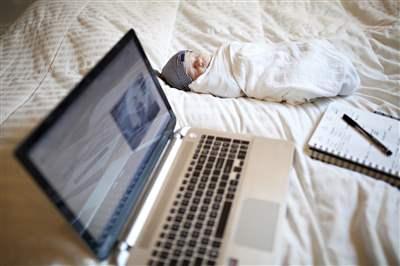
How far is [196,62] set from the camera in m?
1.07

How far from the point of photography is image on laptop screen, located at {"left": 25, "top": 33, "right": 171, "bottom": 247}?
0.47 meters

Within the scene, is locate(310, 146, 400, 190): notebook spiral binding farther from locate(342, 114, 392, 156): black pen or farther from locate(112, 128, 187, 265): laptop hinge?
locate(112, 128, 187, 265): laptop hinge

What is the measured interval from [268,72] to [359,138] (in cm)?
33

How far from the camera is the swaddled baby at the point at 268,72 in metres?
0.89

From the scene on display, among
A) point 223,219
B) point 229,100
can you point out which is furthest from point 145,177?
point 229,100

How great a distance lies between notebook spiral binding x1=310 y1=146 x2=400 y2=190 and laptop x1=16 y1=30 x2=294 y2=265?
77 millimetres

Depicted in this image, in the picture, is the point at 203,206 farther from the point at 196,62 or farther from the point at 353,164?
the point at 196,62

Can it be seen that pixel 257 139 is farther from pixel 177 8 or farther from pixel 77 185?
pixel 177 8

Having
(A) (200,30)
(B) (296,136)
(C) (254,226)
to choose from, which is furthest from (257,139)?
(A) (200,30)

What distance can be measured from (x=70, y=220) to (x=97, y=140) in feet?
0.47

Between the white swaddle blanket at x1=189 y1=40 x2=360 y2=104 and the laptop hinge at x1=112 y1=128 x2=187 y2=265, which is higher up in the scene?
the laptop hinge at x1=112 y1=128 x2=187 y2=265

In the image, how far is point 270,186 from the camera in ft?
2.13

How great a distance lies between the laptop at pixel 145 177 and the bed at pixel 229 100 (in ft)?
0.20

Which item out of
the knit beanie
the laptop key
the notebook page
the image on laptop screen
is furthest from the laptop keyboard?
the knit beanie
